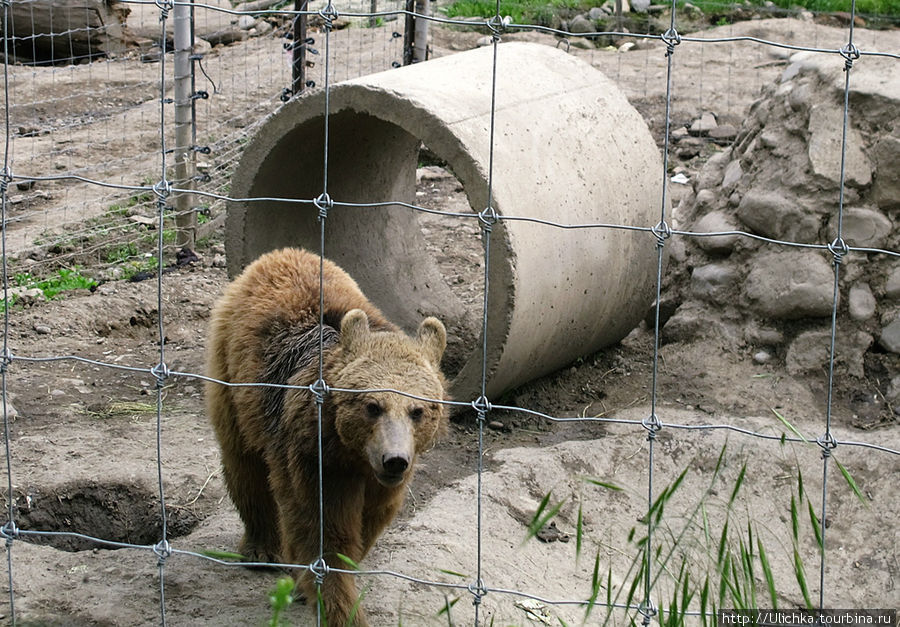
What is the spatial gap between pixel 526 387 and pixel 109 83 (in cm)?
751

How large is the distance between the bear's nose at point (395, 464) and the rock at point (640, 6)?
11450mm

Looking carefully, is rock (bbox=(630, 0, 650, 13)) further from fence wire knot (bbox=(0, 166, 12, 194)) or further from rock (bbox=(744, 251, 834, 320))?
fence wire knot (bbox=(0, 166, 12, 194))

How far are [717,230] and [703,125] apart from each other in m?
3.91

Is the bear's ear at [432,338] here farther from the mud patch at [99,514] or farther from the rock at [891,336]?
the rock at [891,336]

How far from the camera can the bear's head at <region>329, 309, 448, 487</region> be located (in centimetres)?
368

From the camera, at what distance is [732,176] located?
21.1 ft

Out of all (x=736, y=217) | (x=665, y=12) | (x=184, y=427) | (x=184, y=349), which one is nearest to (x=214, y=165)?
(x=184, y=349)

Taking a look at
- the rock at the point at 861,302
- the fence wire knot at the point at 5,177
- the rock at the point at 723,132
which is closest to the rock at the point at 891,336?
the rock at the point at 861,302

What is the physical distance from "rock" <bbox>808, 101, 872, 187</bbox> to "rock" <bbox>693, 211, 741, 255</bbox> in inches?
22.9

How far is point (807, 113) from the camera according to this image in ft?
19.7

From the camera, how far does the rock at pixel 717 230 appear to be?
245 inches

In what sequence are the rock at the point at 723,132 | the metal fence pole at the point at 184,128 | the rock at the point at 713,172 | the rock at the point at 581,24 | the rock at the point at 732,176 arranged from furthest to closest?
the rock at the point at 581,24, the rock at the point at 723,132, the metal fence pole at the point at 184,128, the rock at the point at 713,172, the rock at the point at 732,176

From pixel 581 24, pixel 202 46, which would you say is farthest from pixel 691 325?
pixel 202 46

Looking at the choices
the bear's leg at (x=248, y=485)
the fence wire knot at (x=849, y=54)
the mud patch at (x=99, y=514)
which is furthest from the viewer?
the mud patch at (x=99, y=514)
